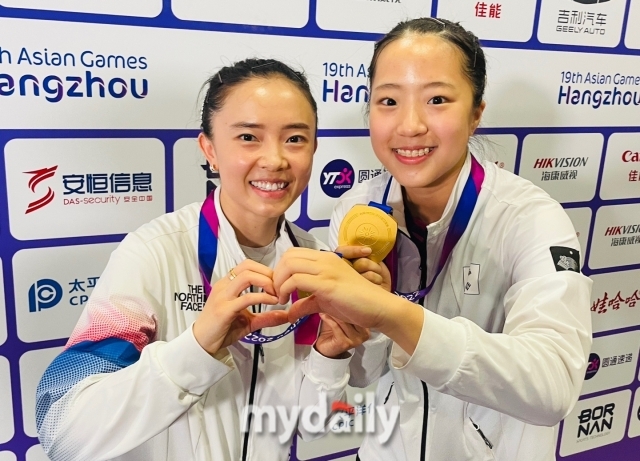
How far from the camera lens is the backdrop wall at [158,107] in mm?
1112

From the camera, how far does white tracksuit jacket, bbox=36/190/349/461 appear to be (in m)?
0.76

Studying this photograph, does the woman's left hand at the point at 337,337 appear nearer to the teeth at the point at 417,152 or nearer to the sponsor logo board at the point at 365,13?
the teeth at the point at 417,152

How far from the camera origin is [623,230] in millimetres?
1929

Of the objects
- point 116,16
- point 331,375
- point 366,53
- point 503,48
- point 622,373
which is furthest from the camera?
point 622,373

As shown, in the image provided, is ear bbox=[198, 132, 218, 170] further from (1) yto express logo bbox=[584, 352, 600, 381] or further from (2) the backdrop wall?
(1) yto express logo bbox=[584, 352, 600, 381]

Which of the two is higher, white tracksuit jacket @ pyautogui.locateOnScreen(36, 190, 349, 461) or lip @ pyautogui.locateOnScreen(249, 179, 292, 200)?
lip @ pyautogui.locateOnScreen(249, 179, 292, 200)

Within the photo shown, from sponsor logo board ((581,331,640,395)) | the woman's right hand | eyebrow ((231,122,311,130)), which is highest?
eyebrow ((231,122,311,130))

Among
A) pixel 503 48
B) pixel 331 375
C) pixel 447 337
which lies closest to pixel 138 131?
pixel 331 375

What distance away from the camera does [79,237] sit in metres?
1.20

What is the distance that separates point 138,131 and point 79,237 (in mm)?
277

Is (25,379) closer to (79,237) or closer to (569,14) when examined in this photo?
(79,237)

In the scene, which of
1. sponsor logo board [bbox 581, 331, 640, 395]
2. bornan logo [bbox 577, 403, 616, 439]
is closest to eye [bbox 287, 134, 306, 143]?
sponsor logo board [bbox 581, 331, 640, 395]

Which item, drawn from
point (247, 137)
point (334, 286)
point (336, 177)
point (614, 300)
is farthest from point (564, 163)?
point (334, 286)

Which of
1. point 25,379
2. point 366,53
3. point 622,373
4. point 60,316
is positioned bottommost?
point 622,373
